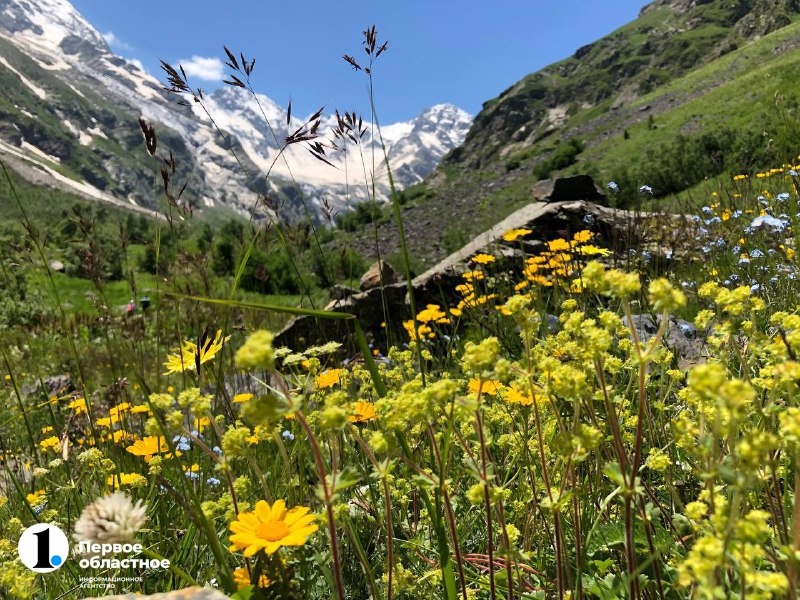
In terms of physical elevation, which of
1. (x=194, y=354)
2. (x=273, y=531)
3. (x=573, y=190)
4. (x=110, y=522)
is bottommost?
(x=273, y=531)

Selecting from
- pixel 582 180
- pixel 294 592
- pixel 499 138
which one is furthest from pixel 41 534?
pixel 499 138

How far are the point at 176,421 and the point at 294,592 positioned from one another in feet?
1.59

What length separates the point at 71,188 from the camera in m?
146

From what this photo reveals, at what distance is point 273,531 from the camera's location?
1171 millimetres

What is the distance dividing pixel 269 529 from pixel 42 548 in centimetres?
108

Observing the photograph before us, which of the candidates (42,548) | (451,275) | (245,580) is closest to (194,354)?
(42,548)

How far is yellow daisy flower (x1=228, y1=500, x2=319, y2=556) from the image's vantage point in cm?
111

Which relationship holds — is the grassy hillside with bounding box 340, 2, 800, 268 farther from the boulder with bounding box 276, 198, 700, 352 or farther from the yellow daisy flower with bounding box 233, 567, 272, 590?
the yellow daisy flower with bounding box 233, 567, 272, 590

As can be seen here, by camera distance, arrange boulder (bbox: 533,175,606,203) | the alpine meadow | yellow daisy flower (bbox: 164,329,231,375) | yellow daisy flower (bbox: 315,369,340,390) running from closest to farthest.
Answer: the alpine meadow → yellow daisy flower (bbox: 164,329,231,375) → yellow daisy flower (bbox: 315,369,340,390) → boulder (bbox: 533,175,606,203)

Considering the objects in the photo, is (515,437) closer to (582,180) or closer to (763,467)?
(763,467)

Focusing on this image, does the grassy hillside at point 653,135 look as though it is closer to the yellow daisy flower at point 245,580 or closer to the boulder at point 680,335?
the boulder at point 680,335

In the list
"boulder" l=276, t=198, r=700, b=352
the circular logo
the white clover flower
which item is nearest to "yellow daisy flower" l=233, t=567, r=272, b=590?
the white clover flower

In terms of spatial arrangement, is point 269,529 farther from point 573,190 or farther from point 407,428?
point 573,190

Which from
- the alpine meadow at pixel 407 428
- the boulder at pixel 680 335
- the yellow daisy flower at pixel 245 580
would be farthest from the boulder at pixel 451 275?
the yellow daisy flower at pixel 245 580
